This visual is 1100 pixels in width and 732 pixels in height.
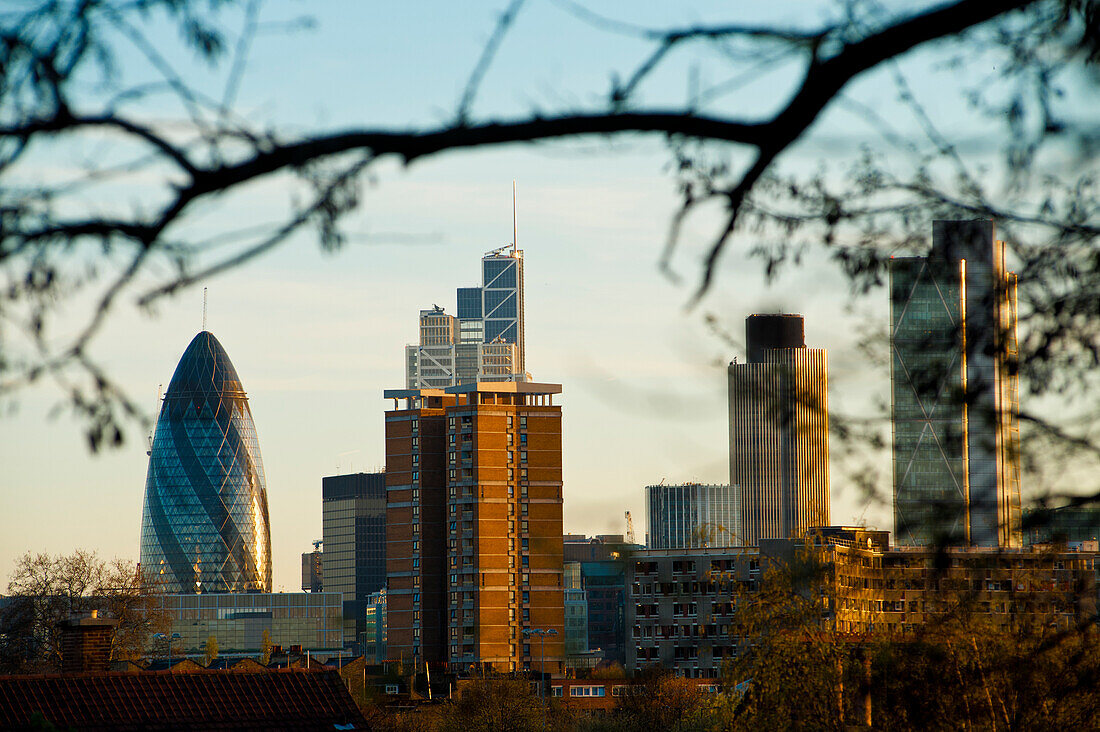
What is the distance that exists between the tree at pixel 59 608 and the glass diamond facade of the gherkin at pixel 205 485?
12290 cm

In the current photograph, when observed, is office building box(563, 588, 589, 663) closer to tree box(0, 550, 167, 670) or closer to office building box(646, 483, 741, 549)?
office building box(646, 483, 741, 549)

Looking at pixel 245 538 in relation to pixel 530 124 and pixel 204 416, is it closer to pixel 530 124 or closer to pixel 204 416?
pixel 204 416

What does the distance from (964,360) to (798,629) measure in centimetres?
1369

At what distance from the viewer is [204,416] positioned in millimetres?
173125

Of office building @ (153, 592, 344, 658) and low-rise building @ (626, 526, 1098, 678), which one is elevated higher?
low-rise building @ (626, 526, 1098, 678)

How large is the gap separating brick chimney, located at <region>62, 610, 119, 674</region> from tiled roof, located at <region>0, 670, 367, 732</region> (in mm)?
1797

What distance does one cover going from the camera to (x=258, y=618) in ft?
520

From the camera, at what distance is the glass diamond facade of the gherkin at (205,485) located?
17250 centimetres

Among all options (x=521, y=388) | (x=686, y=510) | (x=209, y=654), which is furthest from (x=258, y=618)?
(x=521, y=388)

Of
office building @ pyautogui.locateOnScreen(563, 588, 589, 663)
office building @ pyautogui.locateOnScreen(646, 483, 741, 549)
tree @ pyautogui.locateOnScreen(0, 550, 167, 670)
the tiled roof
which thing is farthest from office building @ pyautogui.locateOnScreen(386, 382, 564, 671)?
office building @ pyautogui.locateOnScreen(646, 483, 741, 549)

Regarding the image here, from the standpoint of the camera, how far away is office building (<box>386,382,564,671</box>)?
9050 centimetres

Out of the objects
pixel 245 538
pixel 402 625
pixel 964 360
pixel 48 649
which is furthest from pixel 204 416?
pixel 964 360

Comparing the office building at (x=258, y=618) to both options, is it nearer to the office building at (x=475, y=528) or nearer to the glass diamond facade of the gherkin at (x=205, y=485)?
the glass diamond facade of the gherkin at (x=205, y=485)

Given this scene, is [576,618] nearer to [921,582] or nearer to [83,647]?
[83,647]
